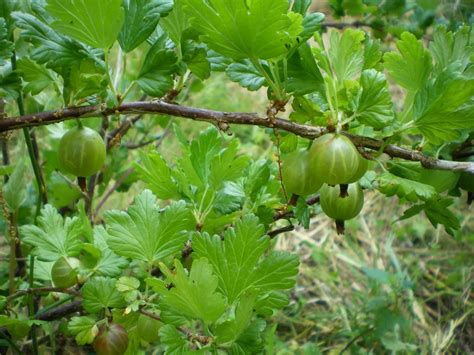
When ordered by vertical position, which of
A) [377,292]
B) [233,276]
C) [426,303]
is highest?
[233,276]

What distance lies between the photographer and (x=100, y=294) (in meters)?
0.73

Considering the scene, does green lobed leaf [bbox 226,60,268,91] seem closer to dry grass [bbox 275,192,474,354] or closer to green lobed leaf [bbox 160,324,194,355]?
green lobed leaf [bbox 160,324,194,355]

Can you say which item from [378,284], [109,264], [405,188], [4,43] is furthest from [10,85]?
[378,284]

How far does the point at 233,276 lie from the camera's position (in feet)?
2.05

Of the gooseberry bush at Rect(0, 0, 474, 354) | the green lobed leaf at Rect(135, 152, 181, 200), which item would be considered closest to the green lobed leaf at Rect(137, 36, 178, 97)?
the gooseberry bush at Rect(0, 0, 474, 354)

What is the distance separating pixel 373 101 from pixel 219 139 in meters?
0.26

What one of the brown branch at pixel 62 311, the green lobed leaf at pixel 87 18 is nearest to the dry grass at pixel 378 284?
the brown branch at pixel 62 311

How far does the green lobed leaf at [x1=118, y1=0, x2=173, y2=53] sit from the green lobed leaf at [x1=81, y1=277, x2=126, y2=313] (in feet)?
1.03

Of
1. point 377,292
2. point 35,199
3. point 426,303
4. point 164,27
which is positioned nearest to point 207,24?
point 164,27

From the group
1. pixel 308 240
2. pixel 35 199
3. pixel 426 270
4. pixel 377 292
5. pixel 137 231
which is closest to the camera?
pixel 137 231

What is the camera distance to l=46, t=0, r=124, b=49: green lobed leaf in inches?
23.7

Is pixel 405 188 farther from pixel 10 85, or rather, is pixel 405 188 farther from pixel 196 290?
pixel 10 85

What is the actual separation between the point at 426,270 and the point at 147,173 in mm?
1316

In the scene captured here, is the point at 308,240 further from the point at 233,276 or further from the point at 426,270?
the point at 233,276
